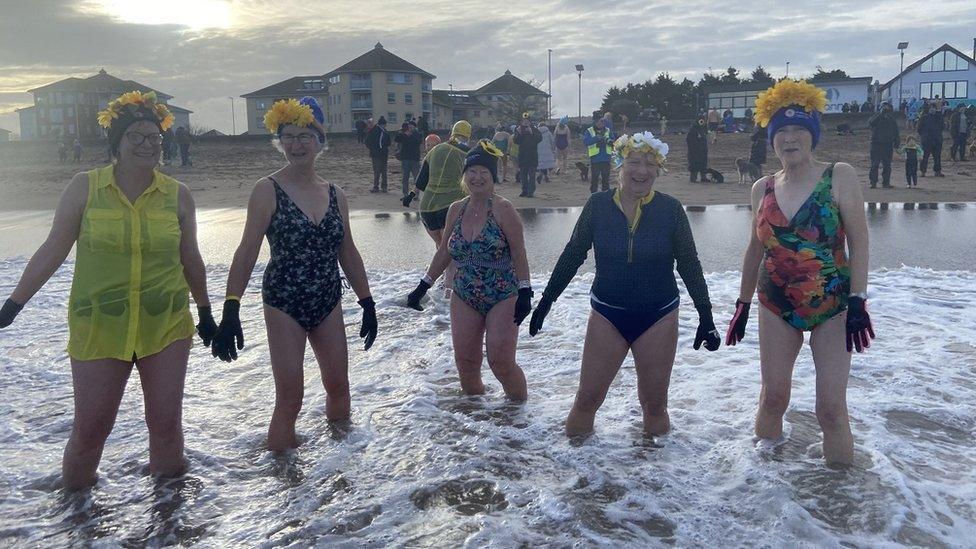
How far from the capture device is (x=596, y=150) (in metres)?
18.8

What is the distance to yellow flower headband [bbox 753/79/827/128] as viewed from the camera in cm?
413

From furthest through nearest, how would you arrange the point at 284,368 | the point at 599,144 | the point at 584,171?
the point at 584,171 < the point at 599,144 < the point at 284,368

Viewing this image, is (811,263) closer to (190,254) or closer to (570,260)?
(570,260)

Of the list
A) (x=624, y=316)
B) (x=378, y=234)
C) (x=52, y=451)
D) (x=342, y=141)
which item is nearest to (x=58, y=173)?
(x=342, y=141)

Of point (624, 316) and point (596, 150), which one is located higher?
point (596, 150)

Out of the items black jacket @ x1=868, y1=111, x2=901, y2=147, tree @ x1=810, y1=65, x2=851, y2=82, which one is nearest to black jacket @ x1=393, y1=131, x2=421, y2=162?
black jacket @ x1=868, y1=111, x2=901, y2=147

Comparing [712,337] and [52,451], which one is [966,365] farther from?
[52,451]

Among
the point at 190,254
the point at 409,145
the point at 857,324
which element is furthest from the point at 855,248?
the point at 409,145

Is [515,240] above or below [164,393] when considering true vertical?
above

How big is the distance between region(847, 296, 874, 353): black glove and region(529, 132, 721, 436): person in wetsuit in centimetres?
69

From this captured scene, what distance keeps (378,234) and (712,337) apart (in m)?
10.1

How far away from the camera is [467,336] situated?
17.3ft

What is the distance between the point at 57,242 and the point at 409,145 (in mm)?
15414

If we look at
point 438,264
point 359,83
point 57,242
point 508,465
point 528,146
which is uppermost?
point 359,83
